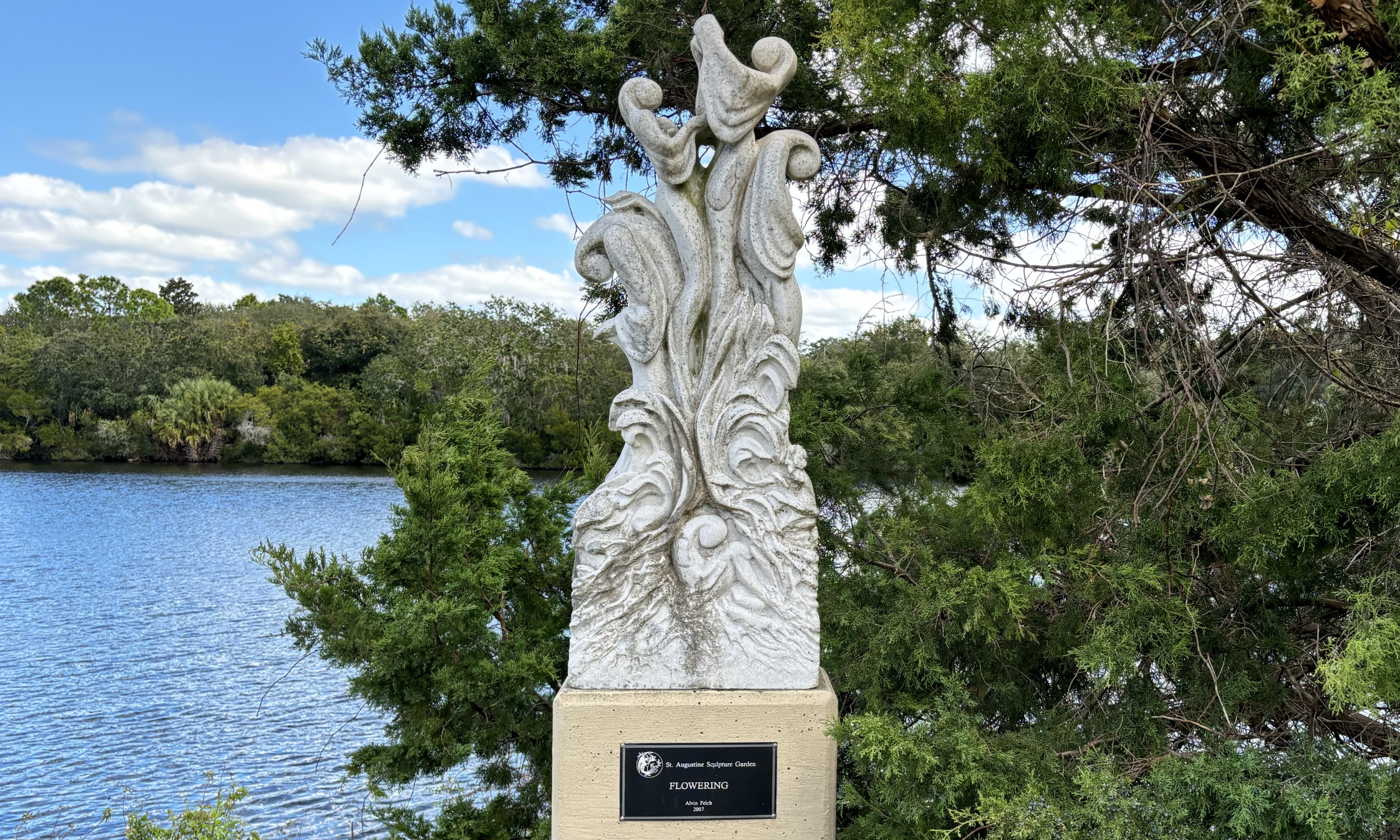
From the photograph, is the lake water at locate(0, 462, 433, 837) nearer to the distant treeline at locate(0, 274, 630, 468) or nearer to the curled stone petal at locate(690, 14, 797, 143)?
the curled stone petal at locate(690, 14, 797, 143)

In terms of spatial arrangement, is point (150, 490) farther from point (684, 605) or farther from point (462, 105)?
point (684, 605)

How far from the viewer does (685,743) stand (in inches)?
119

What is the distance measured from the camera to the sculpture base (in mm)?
2992

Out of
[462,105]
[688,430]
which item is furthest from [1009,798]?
[462,105]

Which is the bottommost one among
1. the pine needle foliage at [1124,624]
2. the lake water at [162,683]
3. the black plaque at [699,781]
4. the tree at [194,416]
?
the lake water at [162,683]

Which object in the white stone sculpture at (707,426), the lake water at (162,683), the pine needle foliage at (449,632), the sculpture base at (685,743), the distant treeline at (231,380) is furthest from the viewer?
the distant treeline at (231,380)

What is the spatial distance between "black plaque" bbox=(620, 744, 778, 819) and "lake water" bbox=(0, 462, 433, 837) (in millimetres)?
1910

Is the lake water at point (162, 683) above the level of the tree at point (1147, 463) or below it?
below

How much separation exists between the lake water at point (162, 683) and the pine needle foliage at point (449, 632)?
2.19ft

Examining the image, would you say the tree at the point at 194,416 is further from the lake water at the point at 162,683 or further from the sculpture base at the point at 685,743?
the sculpture base at the point at 685,743

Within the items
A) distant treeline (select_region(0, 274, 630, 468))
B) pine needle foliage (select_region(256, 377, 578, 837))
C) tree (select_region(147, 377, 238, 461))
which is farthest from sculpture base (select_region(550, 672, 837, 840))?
tree (select_region(147, 377, 238, 461))

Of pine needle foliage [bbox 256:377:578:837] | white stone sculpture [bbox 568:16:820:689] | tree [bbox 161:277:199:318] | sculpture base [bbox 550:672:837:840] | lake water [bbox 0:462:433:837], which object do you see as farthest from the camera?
tree [bbox 161:277:199:318]

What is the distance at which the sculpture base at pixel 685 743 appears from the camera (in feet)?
9.82

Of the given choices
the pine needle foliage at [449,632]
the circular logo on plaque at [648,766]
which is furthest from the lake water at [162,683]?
the circular logo on plaque at [648,766]
